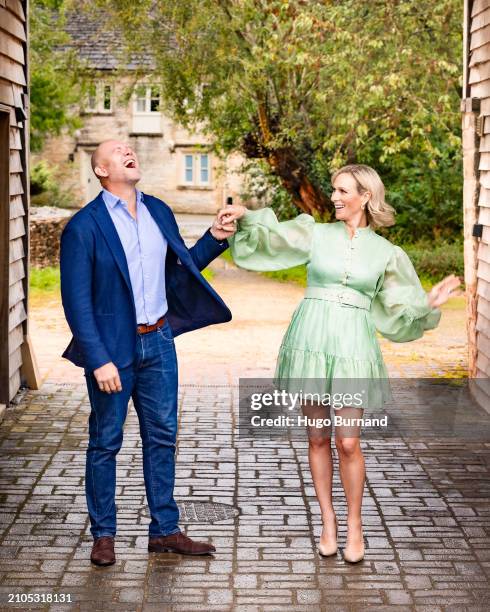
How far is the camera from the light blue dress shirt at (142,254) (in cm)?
526

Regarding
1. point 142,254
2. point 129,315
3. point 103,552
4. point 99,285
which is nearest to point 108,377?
point 129,315

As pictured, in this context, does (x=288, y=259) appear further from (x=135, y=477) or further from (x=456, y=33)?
(x=456, y=33)

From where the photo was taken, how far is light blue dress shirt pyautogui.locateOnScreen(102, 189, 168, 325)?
207 inches

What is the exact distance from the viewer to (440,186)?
22.5 metres

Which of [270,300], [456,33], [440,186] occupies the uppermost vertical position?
[456,33]

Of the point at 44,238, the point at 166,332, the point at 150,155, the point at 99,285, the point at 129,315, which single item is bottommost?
the point at 44,238

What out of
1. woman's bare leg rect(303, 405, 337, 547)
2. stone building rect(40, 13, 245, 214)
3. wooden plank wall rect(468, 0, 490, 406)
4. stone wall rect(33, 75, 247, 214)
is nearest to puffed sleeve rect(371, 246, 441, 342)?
woman's bare leg rect(303, 405, 337, 547)

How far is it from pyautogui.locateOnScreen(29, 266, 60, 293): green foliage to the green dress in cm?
1367

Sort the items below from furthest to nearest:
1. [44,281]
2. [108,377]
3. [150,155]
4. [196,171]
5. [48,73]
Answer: [150,155] < [196,171] < [48,73] < [44,281] < [108,377]

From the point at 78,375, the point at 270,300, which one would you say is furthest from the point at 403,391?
the point at 270,300

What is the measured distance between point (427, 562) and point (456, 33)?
12686 mm

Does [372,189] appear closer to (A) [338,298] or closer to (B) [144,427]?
(A) [338,298]

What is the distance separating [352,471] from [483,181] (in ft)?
16.2

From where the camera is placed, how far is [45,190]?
32375mm
